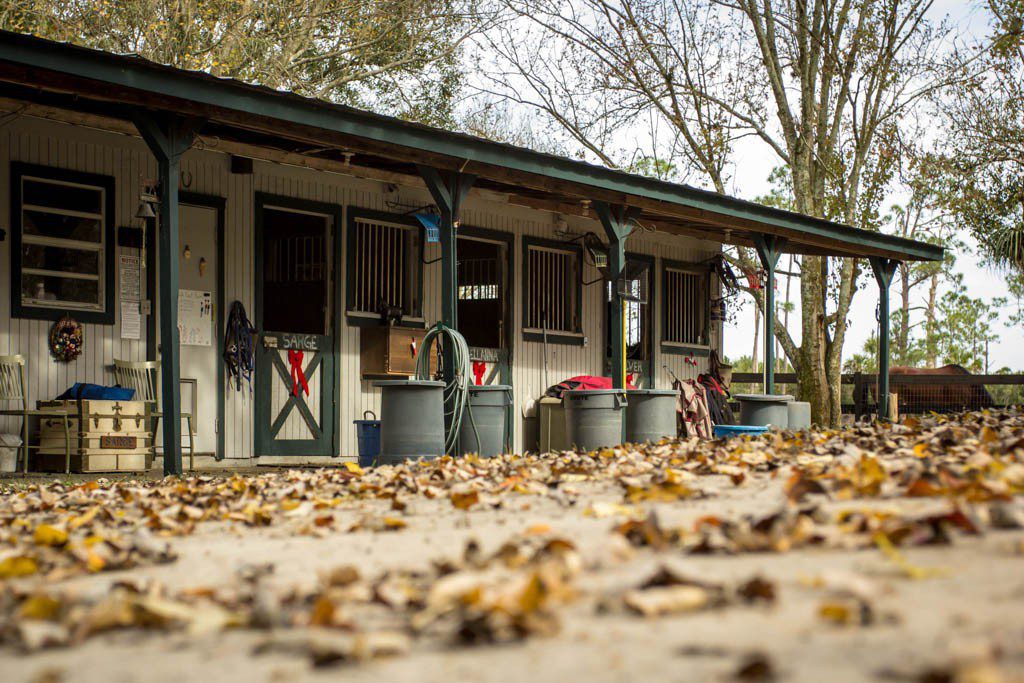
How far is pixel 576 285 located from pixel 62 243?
21.6 feet

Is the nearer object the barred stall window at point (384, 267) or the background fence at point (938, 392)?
the barred stall window at point (384, 267)

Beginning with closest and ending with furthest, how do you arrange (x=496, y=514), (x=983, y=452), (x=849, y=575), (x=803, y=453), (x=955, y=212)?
(x=849, y=575) < (x=496, y=514) < (x=983, y=452) < (x=803, y=453) < (x=955, y=212)

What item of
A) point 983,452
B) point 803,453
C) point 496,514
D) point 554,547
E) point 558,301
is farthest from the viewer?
point 558,301

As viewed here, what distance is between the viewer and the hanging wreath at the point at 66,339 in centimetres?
898

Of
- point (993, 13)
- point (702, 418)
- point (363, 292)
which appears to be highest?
point (993, 13)

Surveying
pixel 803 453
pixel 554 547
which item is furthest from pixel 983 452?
pixel 554 547

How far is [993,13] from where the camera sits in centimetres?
2003

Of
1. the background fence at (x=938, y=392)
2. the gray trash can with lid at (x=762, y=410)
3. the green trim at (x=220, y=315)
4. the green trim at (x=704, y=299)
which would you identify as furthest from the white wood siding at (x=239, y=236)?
the background fence at (x=938, y=392)

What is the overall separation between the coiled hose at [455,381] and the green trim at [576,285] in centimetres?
387

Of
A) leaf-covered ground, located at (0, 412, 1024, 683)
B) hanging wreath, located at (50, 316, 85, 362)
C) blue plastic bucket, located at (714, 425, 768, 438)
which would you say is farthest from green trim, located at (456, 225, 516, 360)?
leaf-covered ground, located at (0, 412, 1024, 683)

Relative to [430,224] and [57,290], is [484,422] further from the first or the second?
[57,290]

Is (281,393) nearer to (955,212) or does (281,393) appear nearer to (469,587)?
(469,587)

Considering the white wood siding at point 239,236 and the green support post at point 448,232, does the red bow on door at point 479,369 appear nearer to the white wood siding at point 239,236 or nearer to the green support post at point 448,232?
the white wood siding at point 239,236

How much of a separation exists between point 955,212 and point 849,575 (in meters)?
21.3
